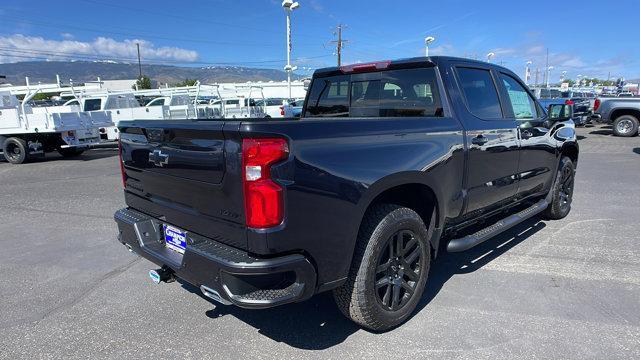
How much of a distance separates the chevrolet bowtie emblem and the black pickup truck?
2 cm

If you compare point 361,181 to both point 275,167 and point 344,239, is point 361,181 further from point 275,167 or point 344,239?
point 275,167

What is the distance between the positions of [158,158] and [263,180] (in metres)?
1.03

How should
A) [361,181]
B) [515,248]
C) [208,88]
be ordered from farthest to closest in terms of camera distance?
[208,88] → [515,248] → [361,181]

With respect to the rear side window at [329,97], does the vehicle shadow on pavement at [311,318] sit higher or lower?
lower

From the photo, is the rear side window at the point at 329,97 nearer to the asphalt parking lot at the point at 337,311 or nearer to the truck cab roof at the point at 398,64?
the truck cab roof at the point at 398,64

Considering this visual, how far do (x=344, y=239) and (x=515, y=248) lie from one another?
2.94 m

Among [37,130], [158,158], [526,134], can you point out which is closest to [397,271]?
[158,158]

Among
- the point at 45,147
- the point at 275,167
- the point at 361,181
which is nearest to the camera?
the point at 275,167

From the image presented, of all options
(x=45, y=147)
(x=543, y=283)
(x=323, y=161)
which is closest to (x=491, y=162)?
(x=543, y=283)

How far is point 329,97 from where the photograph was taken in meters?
4.56

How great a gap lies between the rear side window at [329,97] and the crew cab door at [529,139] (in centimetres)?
155

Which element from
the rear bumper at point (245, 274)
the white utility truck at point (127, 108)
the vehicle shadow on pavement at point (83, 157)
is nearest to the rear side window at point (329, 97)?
the rear bumper at point (245, 274)

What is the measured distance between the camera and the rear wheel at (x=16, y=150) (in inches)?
486

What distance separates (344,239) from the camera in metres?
2.64
